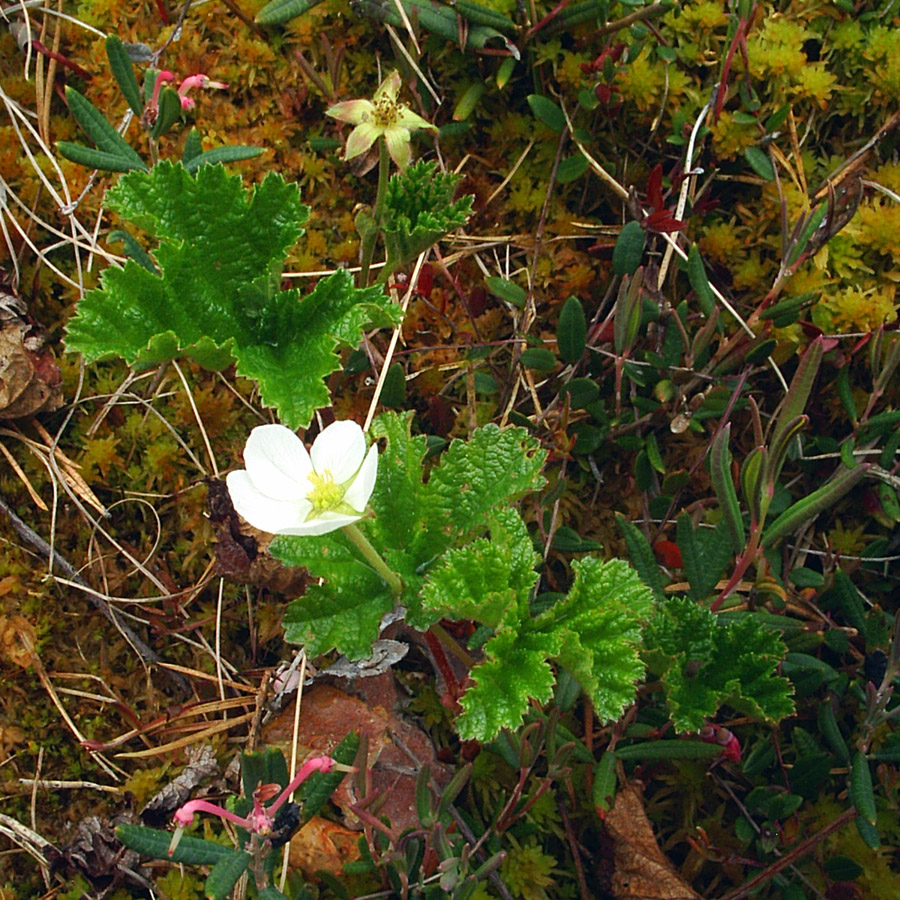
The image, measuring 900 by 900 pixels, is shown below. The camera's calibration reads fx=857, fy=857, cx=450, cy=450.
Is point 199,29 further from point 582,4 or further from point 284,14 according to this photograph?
point 582,4

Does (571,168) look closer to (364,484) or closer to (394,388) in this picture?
(394,388)

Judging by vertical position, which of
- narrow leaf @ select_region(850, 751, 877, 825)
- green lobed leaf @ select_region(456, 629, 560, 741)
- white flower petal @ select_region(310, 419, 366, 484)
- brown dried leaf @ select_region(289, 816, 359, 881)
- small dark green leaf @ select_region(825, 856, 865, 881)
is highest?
white flower petal @ select_region(310, 419, 366, 484)

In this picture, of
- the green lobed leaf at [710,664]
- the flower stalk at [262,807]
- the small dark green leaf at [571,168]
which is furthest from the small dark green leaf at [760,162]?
the flower stalk at [262,807]

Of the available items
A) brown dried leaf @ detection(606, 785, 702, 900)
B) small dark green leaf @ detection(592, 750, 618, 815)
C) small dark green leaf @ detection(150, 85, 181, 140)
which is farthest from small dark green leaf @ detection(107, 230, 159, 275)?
brown dried leaf @ detection(606, 785, 702, 900)

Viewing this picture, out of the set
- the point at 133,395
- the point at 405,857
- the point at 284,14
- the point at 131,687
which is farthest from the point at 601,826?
the point at 284,14

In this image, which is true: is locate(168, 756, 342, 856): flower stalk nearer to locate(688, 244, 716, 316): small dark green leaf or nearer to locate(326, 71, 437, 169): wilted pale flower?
locate(326, 71, 437, 169): wilted pale flower

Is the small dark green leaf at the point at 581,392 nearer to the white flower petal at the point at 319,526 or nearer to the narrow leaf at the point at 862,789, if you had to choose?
the white flower petal at the point at 319,526
